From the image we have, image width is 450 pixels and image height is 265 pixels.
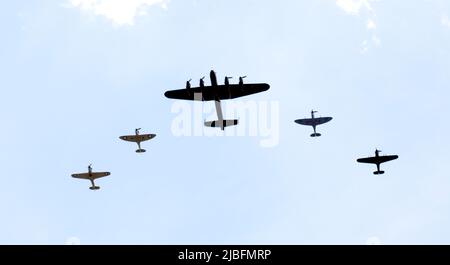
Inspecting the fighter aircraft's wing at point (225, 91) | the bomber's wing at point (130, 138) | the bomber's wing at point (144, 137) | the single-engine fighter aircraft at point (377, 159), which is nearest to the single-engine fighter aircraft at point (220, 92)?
the fighter aircraft's wing at point (225, 91)

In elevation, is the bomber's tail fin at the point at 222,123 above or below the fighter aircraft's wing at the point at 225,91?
below

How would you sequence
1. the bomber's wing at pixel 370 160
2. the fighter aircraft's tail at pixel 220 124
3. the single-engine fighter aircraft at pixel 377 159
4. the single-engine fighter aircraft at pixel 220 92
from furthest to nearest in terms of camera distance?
the bomber's wing at pixel 370 160 → the single-engine fighter aircraft at pixel 377 159 → the fighter aircraft's tail at pixel 220 124 → the single-engine fighter aircraft at pixel 220 92

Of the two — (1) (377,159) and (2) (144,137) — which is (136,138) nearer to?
(2) (144,137)

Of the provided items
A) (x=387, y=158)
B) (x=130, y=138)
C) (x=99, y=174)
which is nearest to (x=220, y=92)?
(x=130, y=138)

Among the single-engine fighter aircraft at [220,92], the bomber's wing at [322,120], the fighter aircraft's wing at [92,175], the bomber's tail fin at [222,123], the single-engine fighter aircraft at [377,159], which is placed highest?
the bomber's wing at [322,120]

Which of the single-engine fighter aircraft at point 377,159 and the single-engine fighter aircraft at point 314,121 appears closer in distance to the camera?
the single-engine fighter aircraft at point 377,159

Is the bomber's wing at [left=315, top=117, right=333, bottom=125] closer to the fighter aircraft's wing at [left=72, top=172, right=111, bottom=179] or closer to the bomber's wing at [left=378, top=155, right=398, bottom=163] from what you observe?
the bomber's wing at [left=378, top=155, right=398, bottom=163]

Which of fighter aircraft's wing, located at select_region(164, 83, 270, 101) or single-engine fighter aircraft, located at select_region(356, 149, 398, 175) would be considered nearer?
fighter aircraft's wing, located at select_region(164, 83, 270, 101)

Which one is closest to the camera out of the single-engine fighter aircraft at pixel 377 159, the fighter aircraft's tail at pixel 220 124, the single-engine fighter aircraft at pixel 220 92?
the single-engine fighter aircraft at pixel 220 92

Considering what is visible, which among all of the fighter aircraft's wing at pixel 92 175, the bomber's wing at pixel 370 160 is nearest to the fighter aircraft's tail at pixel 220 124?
the fighter aircraft's wing at pixel 92 175

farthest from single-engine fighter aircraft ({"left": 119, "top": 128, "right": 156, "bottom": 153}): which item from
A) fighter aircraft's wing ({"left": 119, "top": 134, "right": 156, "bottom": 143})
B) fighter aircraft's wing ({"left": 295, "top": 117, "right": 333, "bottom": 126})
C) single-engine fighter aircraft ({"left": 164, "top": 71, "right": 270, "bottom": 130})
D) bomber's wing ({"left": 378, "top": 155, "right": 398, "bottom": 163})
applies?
bomber's wing ({"left": 378, "top": 155, "right": 398, "bottom": 163})

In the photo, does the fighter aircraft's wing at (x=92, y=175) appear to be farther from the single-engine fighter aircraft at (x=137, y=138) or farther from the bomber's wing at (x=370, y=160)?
the bomber's wing at (x=370, y=160)
